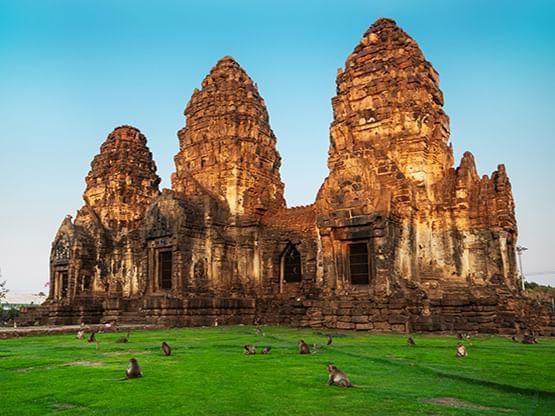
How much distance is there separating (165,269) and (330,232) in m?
8.77

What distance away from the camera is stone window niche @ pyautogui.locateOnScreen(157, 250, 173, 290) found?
2347 cm

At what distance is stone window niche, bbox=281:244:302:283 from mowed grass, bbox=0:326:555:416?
479 inches

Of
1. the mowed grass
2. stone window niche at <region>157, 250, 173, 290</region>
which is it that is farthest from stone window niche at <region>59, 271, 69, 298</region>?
the mowed grass

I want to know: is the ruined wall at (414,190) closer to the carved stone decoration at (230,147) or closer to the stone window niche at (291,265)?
the stone window niche at (291,265)

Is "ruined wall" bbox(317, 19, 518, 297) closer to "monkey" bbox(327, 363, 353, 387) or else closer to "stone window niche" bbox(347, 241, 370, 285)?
"stone window niche" bbox(347, 241, 370, 285)

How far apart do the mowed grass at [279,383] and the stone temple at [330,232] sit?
22.9 ft

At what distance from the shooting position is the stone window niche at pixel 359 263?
747 inches

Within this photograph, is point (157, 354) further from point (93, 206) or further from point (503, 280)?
point (93, 206)

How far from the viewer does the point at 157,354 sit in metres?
10.4

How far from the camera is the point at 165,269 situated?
23688mm

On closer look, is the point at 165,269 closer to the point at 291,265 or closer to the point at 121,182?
the point at 291,265

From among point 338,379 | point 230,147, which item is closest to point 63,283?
point 230,147

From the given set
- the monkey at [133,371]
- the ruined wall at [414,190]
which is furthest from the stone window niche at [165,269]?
the monkey at [133,371]

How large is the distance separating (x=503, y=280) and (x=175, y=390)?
50.7 feet
